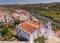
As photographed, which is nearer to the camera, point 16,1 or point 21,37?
point 21,37

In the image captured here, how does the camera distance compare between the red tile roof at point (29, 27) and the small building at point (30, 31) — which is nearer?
the small building at point (30, 31)

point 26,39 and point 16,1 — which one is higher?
point 16,1

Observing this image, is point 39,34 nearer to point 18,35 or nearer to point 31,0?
point 18,35

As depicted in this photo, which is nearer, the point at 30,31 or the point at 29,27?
the point at 30,31

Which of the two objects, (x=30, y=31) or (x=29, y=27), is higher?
(x=29, y=27)

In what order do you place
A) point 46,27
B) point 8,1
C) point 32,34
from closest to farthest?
point 32,34 → point 46,27 → point 8,1

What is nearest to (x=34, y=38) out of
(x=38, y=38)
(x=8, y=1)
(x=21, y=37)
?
(x=38, y=38)

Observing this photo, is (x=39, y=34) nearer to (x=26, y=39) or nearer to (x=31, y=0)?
(x=26, y=39)

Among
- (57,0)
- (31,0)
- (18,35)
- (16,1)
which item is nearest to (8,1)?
(16,1)

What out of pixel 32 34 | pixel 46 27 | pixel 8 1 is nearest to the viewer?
pixel 32 34

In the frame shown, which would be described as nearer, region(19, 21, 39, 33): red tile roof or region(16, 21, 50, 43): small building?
Result: region(16, 21, 50, 43): small building
